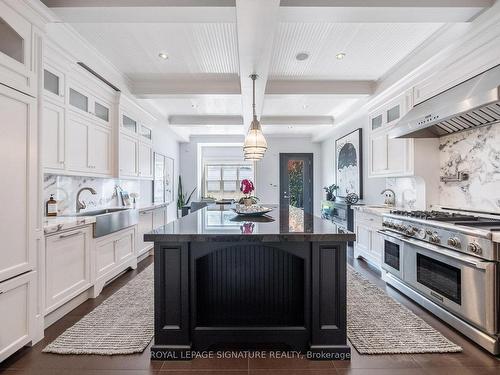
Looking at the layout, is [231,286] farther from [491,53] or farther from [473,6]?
[473,6]

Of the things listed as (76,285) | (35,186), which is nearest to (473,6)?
(35,186)

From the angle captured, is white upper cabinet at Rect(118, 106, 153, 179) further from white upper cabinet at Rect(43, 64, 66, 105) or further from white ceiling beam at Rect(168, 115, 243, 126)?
white upper cabinet at Rect(43, 64, 66, 105)

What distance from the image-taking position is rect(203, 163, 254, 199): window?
28.9ft

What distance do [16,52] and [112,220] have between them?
182 cm

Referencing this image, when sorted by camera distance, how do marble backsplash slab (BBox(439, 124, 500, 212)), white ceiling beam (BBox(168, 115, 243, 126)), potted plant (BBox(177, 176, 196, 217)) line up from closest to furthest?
1. marble backsplash slab (BBox(439, 124, 500, 212))
2. white ceiling beam (BBox(168, 115, 243, 126))
3. potted plant (BBox(177, 176, 196, 217))

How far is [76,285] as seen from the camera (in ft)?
8.55

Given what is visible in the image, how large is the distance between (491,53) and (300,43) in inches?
67.3

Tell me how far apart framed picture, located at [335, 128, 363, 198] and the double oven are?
2559 mm

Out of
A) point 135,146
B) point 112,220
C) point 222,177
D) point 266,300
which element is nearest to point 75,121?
point 112,220

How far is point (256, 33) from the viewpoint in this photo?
2393 millimetres

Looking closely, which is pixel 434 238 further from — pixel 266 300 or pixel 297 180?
pixel 297 180

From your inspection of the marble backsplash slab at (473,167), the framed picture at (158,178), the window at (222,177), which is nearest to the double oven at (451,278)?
the marble backsplash slab at (473,167)

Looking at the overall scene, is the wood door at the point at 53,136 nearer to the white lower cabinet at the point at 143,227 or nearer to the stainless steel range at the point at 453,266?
the white lower cabinet at the point at 143,227

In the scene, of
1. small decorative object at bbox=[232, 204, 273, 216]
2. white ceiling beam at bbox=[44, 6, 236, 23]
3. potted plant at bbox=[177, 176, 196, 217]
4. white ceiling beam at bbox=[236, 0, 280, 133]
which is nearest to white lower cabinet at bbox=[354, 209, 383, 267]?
small decorative object at bbox=[232, 204, 273, 216]
